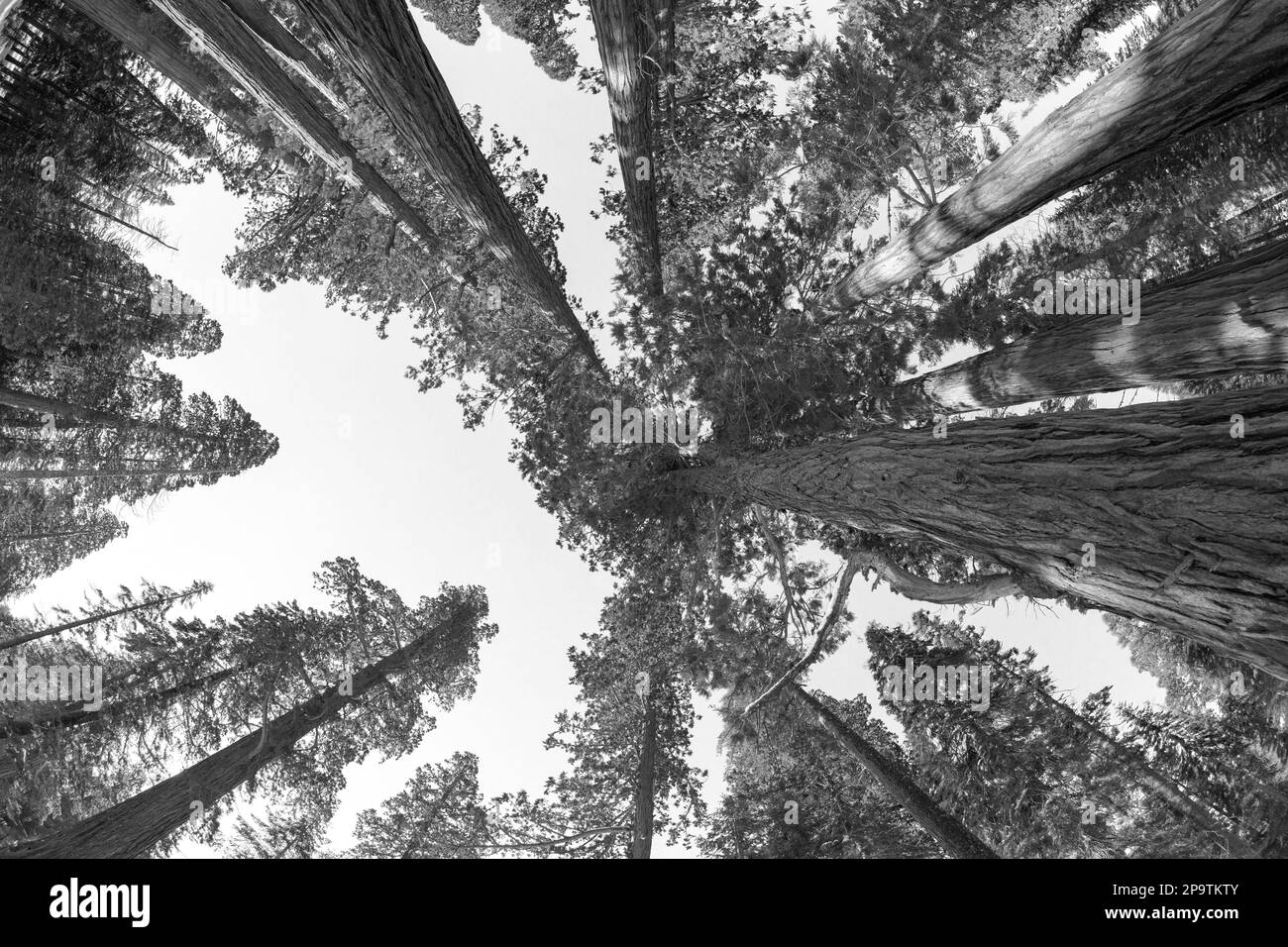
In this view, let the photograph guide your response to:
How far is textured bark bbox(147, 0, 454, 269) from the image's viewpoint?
5008 mm

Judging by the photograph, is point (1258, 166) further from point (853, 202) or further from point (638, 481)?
point (638, 481)

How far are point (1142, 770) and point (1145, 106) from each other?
25.1 feet

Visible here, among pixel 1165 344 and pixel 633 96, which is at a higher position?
pixel 633 96

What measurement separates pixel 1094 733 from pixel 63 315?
1734 centimetres

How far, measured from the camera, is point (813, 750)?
9.70 metres

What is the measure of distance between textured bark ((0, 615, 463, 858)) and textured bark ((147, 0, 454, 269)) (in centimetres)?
746

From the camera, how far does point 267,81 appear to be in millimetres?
6059

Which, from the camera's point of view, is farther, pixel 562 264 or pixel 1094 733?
pixel 562 264

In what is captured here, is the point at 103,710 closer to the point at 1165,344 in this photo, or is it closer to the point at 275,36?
the point at 275,36

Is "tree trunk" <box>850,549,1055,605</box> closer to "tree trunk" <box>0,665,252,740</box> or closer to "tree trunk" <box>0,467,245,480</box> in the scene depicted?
"tree trunk" <box>0,665,252,740</box>

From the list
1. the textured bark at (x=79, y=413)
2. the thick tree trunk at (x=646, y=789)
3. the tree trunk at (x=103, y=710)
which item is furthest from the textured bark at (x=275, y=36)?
the thick tree trunk at (x=646, y=789)

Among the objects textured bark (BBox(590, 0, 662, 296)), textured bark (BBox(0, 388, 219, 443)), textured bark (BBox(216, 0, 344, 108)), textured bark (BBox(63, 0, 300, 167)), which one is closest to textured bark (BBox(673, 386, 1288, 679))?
textured bark (BBox(590, 0, 662, 296))

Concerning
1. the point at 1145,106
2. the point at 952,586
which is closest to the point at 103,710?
the point at 952,586

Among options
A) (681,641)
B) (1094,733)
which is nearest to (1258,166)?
(1094,733)
